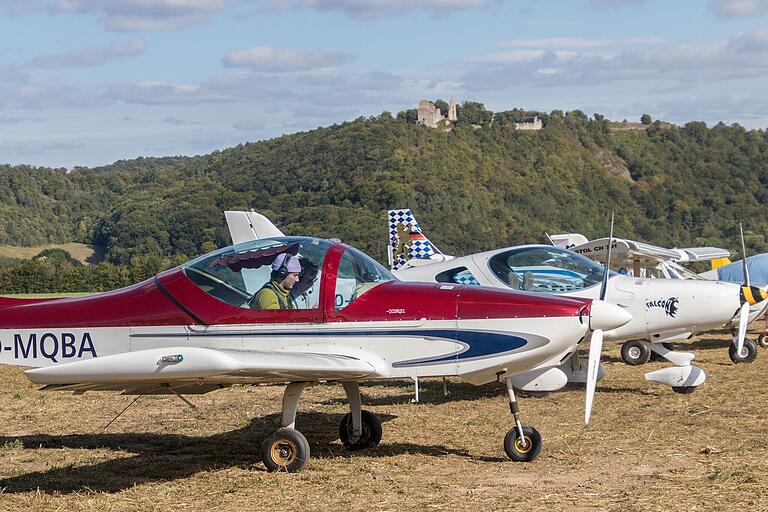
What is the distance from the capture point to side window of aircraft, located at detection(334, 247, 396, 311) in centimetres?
780

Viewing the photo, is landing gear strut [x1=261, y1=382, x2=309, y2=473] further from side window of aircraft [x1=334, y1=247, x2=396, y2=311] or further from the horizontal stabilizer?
side window of aircraft [x1=334, y1=247, x2=396, y2=311]

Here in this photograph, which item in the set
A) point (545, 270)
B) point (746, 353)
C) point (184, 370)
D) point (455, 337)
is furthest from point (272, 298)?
point (746, 353)

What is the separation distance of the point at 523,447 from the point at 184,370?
2.80 meters

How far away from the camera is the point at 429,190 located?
75750 mm

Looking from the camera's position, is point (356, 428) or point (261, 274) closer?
point (261, 274)

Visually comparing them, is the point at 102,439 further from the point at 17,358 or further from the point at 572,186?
the point at 572,186

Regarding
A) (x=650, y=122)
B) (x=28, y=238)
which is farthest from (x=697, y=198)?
(x=28, y=238)

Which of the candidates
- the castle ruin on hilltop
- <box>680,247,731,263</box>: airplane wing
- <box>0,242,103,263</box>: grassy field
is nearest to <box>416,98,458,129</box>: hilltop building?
the castle ruin on hilltop

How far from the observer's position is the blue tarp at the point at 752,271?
60.2ft

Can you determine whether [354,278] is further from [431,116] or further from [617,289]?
[431,116]

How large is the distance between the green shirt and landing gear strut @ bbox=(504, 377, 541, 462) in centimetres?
186

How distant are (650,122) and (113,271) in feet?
257

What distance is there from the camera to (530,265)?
11.7 meters

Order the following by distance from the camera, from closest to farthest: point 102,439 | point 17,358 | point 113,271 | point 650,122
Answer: point 17,358
point 102,439
point 113,271
point 650,122
